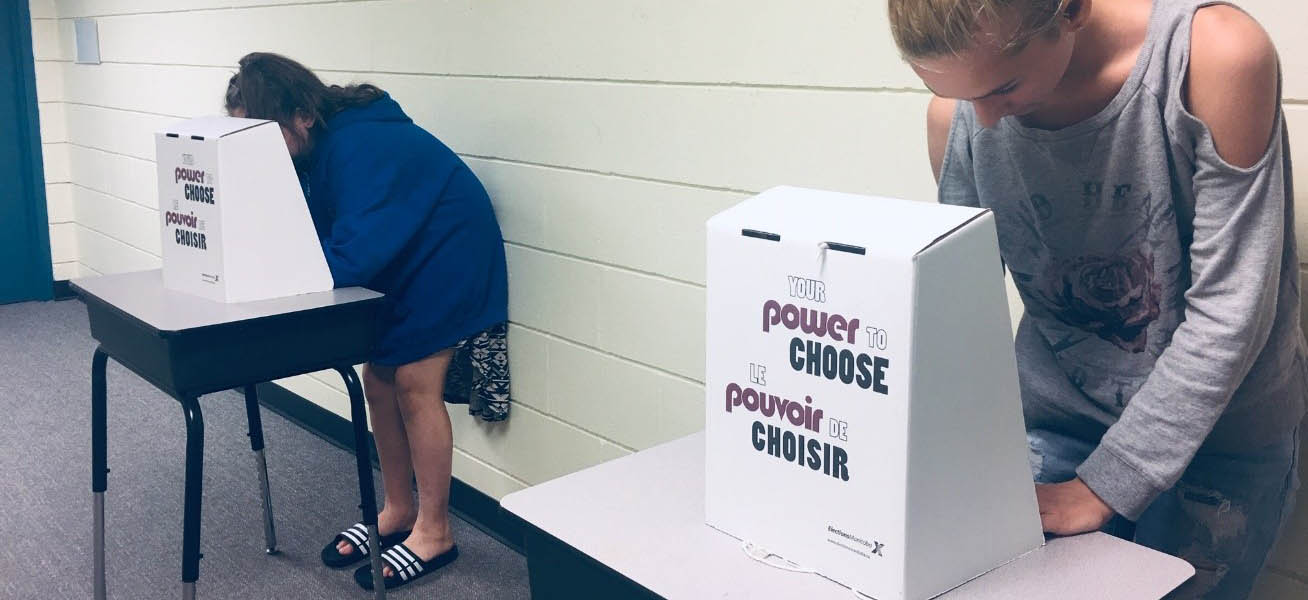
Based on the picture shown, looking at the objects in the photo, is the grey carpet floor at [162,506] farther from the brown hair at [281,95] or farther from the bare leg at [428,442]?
the brown hair at [281,95]

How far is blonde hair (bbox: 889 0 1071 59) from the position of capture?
2.81 ft

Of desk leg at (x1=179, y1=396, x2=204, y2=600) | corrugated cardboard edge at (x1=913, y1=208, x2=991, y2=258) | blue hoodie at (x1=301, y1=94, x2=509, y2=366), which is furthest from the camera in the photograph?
blue hoodie at (x1=301, y1=94, x2=509, y2=366)

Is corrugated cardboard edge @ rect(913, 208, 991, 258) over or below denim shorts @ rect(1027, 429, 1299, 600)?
over

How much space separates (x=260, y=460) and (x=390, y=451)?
0.28 metres

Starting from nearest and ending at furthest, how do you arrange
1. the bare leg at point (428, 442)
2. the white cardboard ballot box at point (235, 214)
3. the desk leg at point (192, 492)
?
the desk leg at point (192, 492), the white cardboard ballot box at point (235, 214), the bare leg at point (428, 442)

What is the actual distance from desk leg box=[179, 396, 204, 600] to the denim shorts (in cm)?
141

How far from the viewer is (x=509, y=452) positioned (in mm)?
2549

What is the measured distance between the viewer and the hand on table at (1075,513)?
101cm

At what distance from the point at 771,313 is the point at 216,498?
2319mm

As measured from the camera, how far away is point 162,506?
279cm

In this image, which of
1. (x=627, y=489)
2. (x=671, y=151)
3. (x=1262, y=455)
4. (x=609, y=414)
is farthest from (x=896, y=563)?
(x=609, y=414)

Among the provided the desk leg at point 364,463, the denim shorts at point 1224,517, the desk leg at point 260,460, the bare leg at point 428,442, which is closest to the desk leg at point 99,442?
the desk leg at point 260,460

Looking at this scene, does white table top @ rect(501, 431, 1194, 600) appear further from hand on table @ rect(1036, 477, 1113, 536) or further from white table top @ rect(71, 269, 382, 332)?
white table top @ rect(71, 269, 382, 332)

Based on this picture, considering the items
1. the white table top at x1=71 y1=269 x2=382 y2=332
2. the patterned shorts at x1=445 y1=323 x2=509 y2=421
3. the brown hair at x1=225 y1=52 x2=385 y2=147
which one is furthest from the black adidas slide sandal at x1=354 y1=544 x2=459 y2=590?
the brown hair at x1=225 y1=52 x2=385 y2=147
